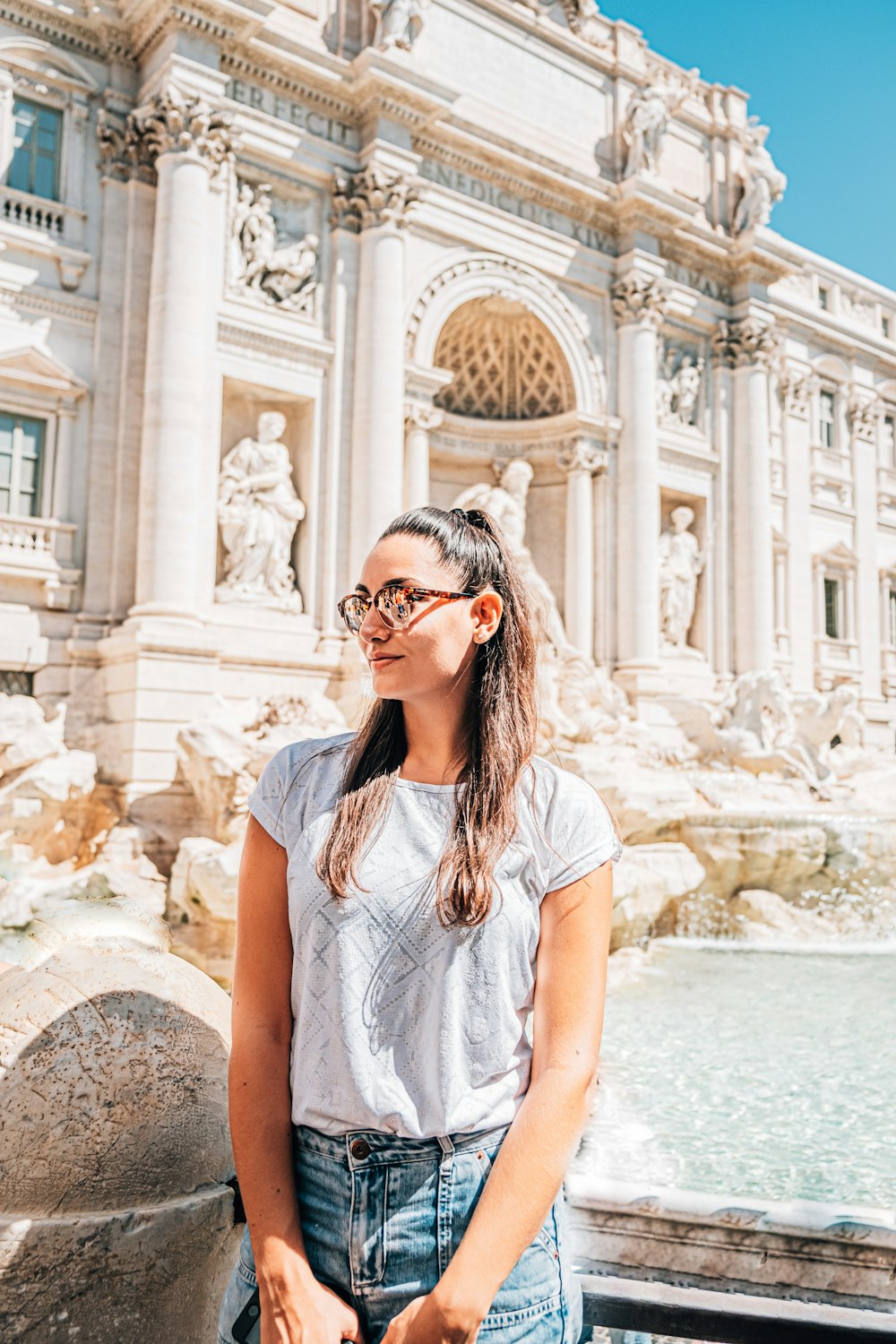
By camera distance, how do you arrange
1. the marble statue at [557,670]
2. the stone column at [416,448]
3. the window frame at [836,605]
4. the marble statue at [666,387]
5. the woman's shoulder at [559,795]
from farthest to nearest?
the window frame at [836,605] < the marble statue at [666,387] < the stone column at [416,448] < the marble statue at [557,670] < the woman's shoulder at [559,795]

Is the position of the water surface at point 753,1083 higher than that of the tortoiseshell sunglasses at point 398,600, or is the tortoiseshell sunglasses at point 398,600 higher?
the tortoiseshell sunglasses at point 398,600

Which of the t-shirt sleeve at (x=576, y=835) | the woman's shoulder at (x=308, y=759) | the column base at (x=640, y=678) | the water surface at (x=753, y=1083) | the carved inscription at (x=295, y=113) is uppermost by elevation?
the carved inscription at (x=295, y=113)

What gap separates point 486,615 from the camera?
1683 millimetres

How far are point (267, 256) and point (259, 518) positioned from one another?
346 centimetres

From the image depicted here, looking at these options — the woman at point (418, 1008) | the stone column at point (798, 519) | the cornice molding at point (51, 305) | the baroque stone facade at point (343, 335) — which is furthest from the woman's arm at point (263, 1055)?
the stone column at point (798, 519)

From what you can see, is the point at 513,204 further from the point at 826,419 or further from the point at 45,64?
the point at 826,419

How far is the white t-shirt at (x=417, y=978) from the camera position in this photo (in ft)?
4.66

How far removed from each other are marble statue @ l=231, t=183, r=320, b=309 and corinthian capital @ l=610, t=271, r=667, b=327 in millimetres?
5644

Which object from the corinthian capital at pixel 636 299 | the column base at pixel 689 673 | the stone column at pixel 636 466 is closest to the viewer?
the stone column at pixel 636 466

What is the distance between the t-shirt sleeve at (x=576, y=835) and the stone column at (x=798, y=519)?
2070 cm

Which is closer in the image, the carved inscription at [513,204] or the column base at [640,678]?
the carved inscription at [513,204]

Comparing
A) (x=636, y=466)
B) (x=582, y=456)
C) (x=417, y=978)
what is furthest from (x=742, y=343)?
(x=417, y=978)

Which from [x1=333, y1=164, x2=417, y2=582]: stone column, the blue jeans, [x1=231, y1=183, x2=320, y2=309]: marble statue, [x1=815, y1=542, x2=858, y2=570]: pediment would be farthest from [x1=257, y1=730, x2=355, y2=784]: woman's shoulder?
[x1=815, y1=542, x2=858, y2=570]: pediment

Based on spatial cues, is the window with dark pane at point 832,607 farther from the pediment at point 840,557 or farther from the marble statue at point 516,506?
the marble statue at point 516,506
